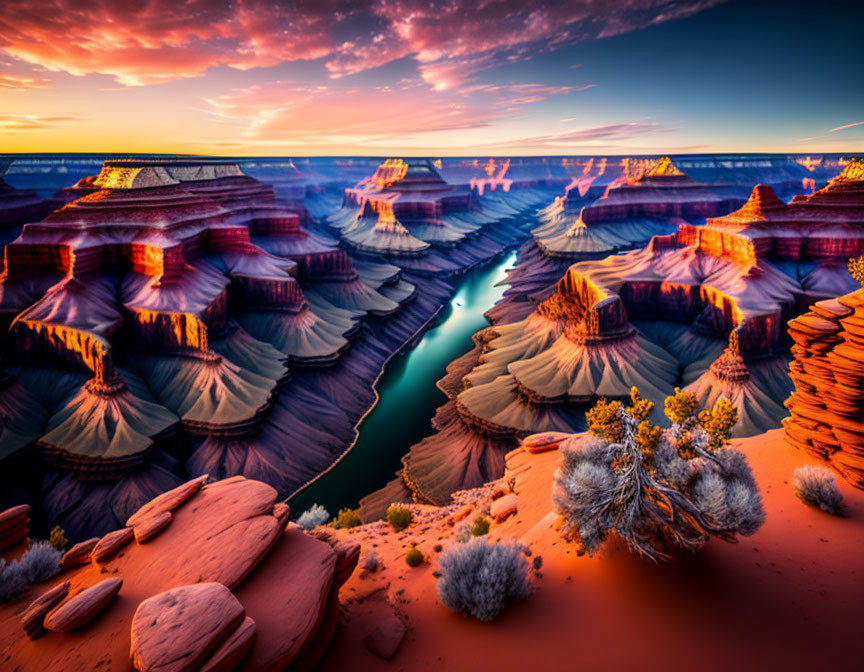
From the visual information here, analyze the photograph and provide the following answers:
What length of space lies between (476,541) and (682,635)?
484cm

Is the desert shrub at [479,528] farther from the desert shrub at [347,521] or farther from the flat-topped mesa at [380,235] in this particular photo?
the flat-topped mesa at [380,235]

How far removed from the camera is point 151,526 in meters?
11.9

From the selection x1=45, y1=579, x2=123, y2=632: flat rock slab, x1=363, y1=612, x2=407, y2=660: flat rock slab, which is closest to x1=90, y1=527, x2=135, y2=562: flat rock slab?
x1=45, y1=579, x2=123, y2=632: flat rock slab

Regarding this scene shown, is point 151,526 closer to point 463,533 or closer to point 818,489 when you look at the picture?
point 463,533

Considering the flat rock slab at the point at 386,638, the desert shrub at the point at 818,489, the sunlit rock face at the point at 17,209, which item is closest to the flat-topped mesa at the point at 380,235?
the sunlit rock face at the point at 17,209

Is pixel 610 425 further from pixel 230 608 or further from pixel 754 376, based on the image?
pixel 754 376

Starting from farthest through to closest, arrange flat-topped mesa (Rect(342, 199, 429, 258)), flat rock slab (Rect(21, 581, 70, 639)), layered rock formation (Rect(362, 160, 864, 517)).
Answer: flat-topped mesa (Rect(342, 199, 429, 258)) < layered rock formation (Rect(362, 160, 864, 517)) < flat rock slab (Rect(21, 581, 70, 639))

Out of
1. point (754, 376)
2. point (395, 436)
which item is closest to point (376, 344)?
point (395, 436)

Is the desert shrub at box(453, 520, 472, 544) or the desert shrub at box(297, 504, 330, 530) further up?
the desert shrub at box(453, 520, 472, 544)

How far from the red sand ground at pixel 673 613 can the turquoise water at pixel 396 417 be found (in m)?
24.4

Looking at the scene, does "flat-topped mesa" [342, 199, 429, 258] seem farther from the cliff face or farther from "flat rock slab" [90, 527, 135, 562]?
"flat rock slab" [90, 527, 135, 562]

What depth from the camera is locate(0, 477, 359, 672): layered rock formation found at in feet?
27.7

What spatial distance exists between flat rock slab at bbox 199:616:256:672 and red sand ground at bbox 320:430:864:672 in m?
2.61

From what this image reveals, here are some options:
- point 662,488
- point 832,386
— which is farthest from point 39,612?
point 832,386
